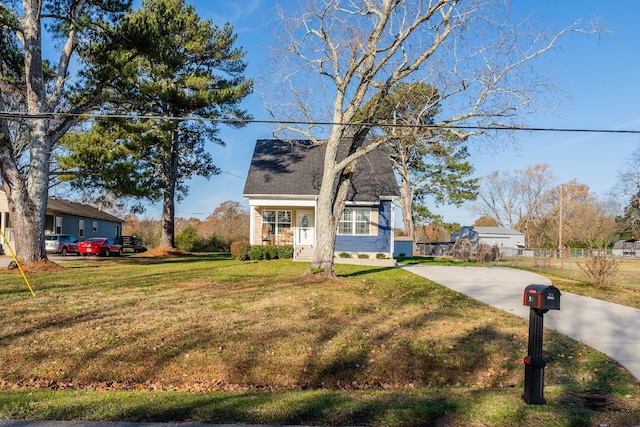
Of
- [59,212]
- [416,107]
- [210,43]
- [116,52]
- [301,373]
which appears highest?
[210,43]

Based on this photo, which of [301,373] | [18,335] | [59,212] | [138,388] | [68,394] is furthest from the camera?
[59,212]

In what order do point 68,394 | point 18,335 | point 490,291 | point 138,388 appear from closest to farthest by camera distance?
point 68,394
point 138,388
point 18,335
point 490,291

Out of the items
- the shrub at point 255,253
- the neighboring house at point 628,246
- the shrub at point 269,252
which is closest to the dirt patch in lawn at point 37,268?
the shrub at point 255,253

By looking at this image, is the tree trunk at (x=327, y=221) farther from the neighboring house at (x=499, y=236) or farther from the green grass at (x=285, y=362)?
the neighboring house at (x=499, y=236)

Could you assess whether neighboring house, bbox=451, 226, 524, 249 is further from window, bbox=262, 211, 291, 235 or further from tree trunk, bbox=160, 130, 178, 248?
tree trunk, bbox=160, 130, 178, 248

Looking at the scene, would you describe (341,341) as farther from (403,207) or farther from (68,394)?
(403,207)

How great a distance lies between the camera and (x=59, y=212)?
34188mm

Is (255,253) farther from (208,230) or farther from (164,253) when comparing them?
(208,230)

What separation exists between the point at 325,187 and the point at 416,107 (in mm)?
4204

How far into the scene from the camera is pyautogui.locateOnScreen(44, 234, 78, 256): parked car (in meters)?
28.6

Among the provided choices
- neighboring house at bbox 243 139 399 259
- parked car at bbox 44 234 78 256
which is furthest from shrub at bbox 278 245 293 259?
parked car at bbox 44 234 78 256

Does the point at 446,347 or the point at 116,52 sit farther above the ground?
the point at 116,52

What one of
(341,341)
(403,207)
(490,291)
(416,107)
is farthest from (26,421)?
(403,207)

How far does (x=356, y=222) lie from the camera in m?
23.4
